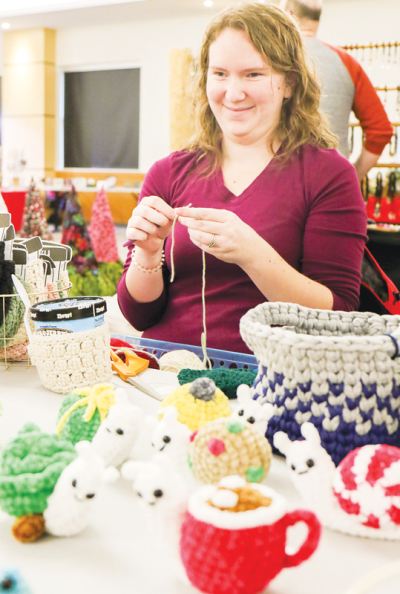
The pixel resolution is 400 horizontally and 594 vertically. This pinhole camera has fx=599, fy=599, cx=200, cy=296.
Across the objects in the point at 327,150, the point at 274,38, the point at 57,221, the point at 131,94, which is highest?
the point at 131,94

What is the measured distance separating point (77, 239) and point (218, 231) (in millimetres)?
2182

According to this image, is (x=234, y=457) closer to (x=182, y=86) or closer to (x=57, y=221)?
(x=182, y=86)

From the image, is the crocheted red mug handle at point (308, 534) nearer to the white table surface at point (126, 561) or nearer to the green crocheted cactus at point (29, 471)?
the white table surface at point (126, 561)

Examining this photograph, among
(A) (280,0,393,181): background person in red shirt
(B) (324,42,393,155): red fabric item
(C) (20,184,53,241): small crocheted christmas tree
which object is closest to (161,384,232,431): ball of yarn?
(A) (280,0,393,181): background person in red shirt

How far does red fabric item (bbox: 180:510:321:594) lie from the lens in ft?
1.23

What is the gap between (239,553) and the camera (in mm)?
376

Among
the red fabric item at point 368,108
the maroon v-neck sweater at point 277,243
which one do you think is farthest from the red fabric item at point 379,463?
the red fabric item at point 368,108

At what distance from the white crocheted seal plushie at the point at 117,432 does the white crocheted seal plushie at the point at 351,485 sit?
148mm

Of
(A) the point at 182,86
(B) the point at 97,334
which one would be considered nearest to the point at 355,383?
(B) the point at 97,334

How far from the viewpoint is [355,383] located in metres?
0.54

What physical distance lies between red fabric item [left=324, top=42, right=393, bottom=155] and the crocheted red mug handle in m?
1.81

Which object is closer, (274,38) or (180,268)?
(274,38)

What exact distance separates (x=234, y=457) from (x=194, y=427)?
11cm

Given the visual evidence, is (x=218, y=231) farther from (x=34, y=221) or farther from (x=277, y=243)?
(x=34, y=221)
